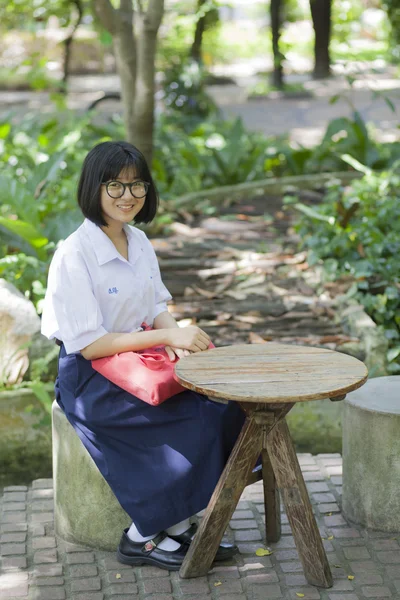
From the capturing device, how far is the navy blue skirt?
3.44 m

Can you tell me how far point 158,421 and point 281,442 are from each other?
17.8 inches

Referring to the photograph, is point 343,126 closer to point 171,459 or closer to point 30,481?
point 30,481

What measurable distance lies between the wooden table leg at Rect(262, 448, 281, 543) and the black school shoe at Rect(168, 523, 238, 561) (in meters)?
0.20

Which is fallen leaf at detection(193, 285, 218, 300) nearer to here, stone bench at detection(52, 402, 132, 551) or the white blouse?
the white blouse

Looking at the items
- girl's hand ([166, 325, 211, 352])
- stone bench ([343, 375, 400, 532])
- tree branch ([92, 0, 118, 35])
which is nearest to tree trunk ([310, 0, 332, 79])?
tree branch ([92, 0, 118, 35])

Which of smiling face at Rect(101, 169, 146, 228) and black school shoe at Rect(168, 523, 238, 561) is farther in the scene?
black school shoe at Rect(168, 523, 238, 561)

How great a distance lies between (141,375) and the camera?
11.2ft

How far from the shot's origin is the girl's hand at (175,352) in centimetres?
358

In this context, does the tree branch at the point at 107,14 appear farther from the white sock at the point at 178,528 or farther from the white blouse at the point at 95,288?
the white sock at the point at 178,528

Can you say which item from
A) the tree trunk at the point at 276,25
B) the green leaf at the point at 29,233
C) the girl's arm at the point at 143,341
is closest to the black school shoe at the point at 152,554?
the girl's arm at the point at 143,341

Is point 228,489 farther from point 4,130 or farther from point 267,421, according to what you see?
point 4,130

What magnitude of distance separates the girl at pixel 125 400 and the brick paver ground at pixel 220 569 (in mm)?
112

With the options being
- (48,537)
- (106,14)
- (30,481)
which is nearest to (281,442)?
(48,537)

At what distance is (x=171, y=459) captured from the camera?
11.3ft
